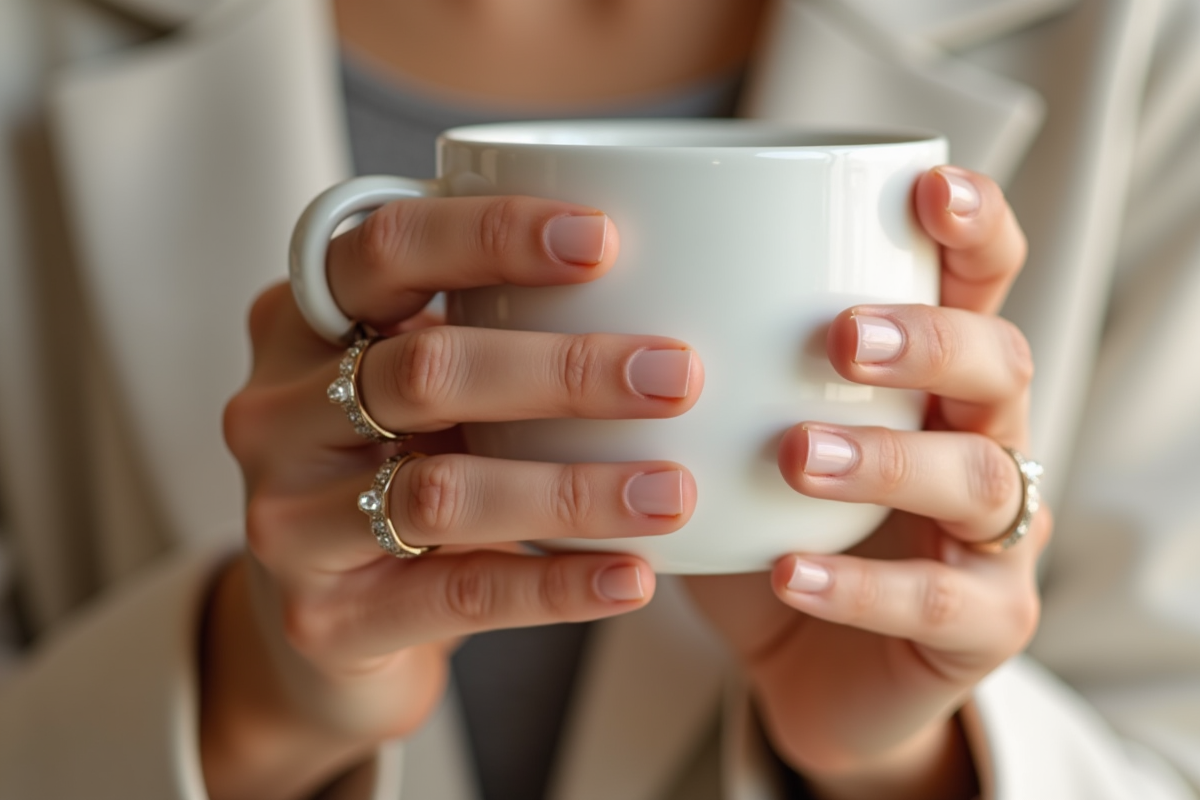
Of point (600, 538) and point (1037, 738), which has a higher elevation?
point (600, 538)

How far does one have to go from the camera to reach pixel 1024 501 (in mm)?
586

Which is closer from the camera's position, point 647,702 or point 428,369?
point 428,369

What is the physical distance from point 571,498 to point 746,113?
0.66 metres

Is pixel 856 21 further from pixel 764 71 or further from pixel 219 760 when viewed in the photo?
pixel 219 760

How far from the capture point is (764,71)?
102 cm

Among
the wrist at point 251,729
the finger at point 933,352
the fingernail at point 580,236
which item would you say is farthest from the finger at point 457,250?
the wrist at point 251,729

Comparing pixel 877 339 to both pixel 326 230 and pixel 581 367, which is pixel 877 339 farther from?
pixel 326 230

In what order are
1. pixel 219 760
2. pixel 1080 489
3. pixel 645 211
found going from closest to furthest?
pixel 645 211 → pixel 219 760 → pixel 1080 489

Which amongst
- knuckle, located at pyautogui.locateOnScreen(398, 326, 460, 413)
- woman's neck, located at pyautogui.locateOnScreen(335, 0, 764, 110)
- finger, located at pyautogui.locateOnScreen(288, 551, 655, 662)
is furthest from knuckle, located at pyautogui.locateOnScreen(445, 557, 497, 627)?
woman's neck, located at pyautogui.locateOnScreen(335, 0, 764, 110)

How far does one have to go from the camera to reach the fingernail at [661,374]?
451 millimetres

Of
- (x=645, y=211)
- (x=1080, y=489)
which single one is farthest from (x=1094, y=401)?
(x=645, y=211)

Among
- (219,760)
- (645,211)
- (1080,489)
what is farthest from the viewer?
(1080,489)

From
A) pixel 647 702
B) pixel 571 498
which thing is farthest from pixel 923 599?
pixel 647 702

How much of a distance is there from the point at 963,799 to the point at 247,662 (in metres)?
0.54
